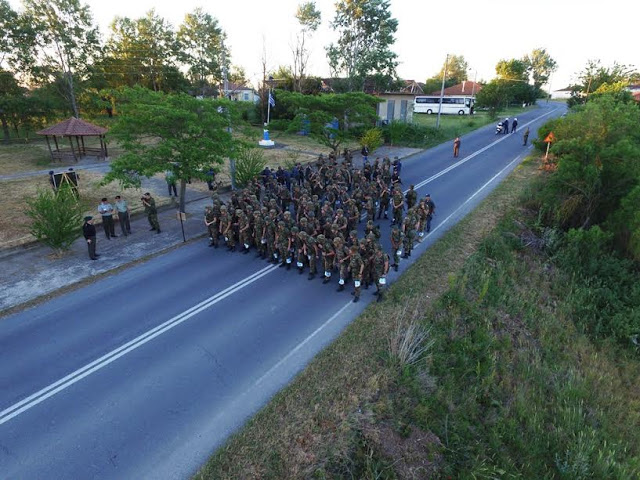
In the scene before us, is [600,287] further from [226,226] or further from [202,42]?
[202,42]

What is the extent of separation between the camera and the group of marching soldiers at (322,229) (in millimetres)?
10812

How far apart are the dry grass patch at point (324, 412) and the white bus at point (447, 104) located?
2266 inches

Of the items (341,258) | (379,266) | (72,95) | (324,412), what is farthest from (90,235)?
(72,95)

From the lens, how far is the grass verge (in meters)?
6.18

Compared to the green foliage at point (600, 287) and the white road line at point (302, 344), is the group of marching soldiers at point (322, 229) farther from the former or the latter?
the green foliage at point (600, 287)

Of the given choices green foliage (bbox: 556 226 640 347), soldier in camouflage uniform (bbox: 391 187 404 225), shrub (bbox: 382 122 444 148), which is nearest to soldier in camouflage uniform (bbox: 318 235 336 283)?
soldier in camouflage uniform (bbox: 391 187 404 225)

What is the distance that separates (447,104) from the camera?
62.9m

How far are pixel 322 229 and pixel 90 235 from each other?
7393 millimetres

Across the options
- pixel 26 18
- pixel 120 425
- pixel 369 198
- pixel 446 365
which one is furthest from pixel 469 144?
pixel 26 18

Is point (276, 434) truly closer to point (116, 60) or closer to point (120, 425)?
point (120, 425)

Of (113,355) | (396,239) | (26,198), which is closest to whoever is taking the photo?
(113,355)

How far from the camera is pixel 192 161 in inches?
559

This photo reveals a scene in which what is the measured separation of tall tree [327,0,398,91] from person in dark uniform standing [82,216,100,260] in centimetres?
3492

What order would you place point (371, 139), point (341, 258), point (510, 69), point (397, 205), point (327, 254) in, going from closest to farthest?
point (341, 258), point (327, 254), point (397, 205), point (371, 139), point (510, 69)
